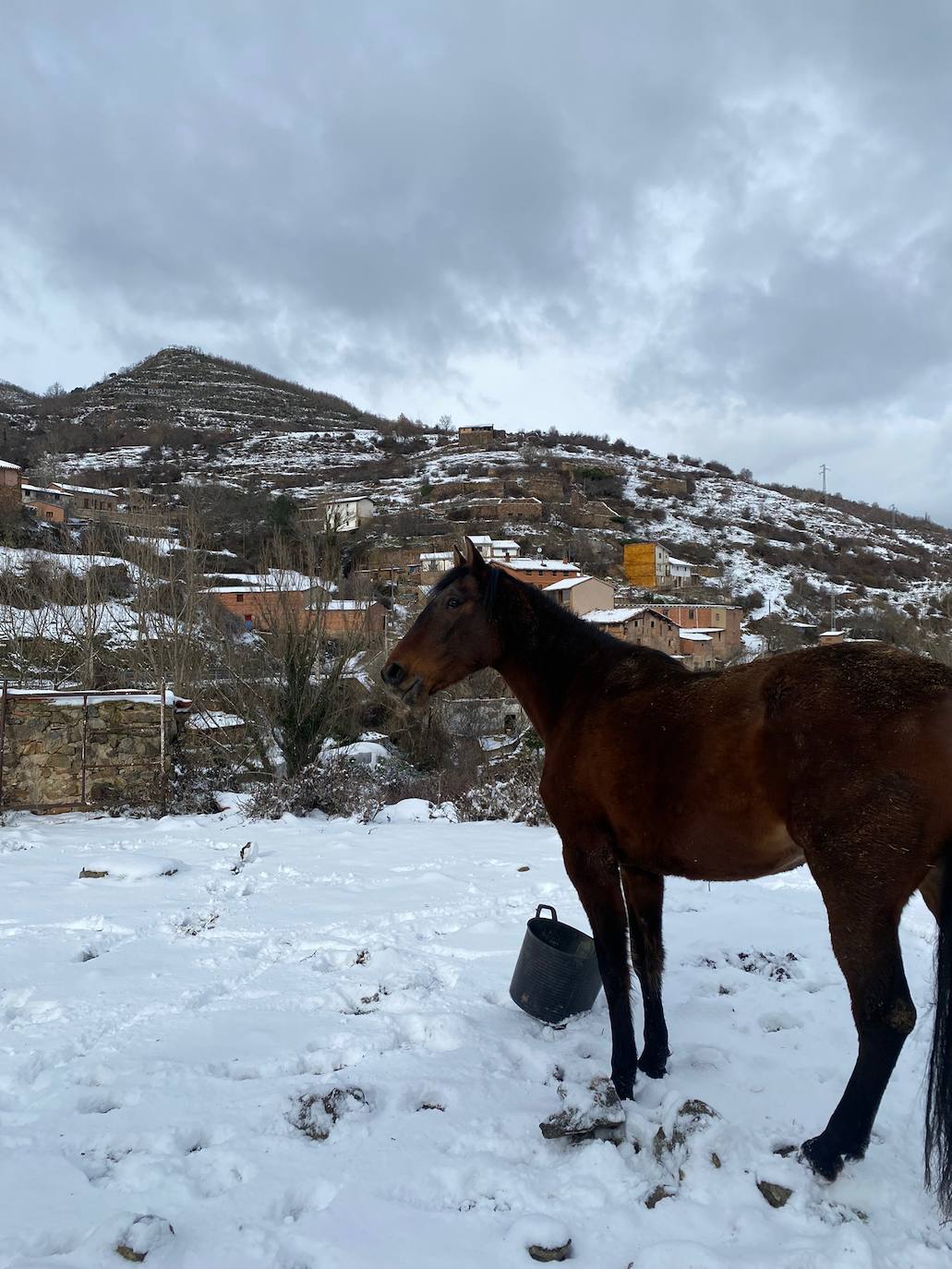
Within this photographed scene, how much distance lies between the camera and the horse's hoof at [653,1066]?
3.05 meters

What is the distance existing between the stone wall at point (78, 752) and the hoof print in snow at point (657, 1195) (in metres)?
9.36

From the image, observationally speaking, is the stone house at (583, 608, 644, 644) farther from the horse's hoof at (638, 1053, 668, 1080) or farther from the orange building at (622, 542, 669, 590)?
the horse's hoof at (638, 1053, 668, 1080)

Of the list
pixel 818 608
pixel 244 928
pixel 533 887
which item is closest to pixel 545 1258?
pixel 244 928

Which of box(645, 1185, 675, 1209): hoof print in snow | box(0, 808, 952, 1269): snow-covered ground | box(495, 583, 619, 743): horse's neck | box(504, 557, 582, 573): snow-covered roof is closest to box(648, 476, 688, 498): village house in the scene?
box(504, 557, 582, 573): snow-covered roof

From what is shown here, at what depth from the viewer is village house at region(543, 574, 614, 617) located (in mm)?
44719

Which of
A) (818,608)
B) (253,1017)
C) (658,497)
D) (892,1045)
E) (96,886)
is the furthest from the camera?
(658,497)

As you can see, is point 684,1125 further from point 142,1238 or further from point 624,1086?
point 142,1238

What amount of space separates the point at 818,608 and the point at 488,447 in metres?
58.9

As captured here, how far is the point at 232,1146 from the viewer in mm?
2475

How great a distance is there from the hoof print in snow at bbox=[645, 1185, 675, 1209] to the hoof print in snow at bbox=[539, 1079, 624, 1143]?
0.91 feet

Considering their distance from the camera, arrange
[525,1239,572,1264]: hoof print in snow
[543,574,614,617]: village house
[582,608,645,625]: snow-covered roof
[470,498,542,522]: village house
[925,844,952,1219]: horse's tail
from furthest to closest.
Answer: [470,498,542,522]: village house < [543,574,614,617]: village house < [582,608,645,625]: snow-covered roof < [925,844,952,1219]: horse's tail < [525,1239,572,1264]: hoof print in snow

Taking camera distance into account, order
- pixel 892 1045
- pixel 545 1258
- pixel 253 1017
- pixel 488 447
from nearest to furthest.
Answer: pixel 545 1258, pixel 892 1045, pixel 253 1017, pixel 488 447

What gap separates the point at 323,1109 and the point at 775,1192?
165 cm

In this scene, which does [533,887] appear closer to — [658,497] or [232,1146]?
[232,1146]
